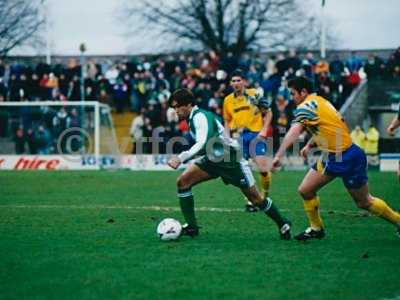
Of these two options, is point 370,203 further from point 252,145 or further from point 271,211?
point 252,145

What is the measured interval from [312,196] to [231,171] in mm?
1141

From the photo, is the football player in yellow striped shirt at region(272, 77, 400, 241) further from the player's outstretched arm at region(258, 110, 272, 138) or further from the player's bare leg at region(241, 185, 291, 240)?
the player's outstretched arm at region(258, 110, 272, 138)

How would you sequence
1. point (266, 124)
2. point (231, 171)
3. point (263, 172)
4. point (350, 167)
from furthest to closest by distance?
1. point (263, 172)
2. point (266, 124)
3. point (231, 171)
4. point (350, 167)

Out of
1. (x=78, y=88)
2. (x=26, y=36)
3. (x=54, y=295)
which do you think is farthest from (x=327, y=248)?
(x=26, y=36)

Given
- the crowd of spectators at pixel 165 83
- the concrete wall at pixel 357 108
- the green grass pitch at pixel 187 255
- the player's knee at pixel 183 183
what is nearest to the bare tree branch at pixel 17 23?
the crowd of spectators at pixel 165 83

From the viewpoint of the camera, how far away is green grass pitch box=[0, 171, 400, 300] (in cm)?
754

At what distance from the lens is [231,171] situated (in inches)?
432

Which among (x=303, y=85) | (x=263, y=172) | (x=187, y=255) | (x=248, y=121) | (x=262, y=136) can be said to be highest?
(x=303, y=85)

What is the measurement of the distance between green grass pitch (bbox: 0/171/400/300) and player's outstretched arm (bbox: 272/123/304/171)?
1064 millimetres

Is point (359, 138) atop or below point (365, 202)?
below

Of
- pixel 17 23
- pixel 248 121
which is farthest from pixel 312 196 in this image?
pixel 17 23

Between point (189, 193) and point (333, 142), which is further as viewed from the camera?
point (189, 193)

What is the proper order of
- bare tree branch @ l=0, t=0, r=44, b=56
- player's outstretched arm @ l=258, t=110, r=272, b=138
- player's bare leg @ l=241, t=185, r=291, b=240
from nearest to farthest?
player's bare leg @ l=241, t=185, r=291, b=240 < player's outstretched arm @ l=258, t=110, r=272, b=138 < bare tree branch @ l=0, t=0, r=44, b=56

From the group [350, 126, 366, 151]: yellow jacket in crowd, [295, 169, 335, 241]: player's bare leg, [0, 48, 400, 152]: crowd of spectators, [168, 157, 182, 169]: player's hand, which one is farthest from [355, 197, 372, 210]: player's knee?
[350, 126, 366, 151]: yellow jacket in crowd
